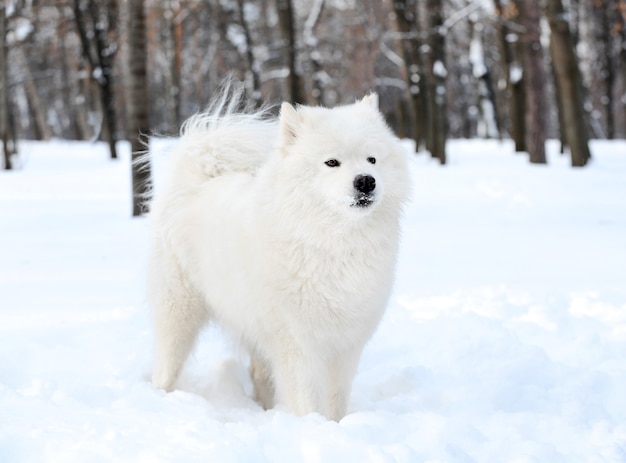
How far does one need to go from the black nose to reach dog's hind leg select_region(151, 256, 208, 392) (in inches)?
52.3

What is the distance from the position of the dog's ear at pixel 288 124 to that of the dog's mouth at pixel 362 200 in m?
0.49

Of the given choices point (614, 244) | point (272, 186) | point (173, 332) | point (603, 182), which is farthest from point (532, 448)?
point (603, 182)

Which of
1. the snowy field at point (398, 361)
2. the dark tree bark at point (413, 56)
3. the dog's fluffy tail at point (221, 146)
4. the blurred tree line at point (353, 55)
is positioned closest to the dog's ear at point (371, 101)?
the snowy field at point (398, 361)

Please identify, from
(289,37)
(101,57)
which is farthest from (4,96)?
(289,37)

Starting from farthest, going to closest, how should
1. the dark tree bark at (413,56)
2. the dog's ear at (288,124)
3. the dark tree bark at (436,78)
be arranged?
1. the dark tree bark at (413,56)
2. the dark tree bark at (436,78)
3. the dog's ear at (288,124)

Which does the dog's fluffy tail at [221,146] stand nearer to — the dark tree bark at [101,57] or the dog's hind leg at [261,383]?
the dog's hind leg at [261,383]

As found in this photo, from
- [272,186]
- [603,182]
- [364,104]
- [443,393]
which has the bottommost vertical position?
[603,182]

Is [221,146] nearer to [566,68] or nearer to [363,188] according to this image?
[363,188]

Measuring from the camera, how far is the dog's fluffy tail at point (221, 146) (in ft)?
13.1

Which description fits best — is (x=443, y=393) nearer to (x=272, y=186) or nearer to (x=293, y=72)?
(x=272, y=186)

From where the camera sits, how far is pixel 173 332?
3.94 m

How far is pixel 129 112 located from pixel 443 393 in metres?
6.63

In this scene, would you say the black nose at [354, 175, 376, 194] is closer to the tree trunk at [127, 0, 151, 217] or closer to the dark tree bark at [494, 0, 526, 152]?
the tree trunk at [127, 0, 151, 217]

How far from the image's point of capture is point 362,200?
121 inches
